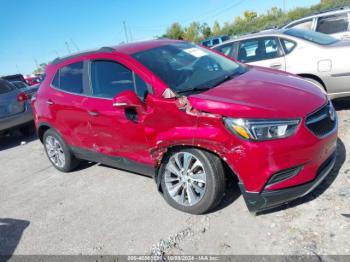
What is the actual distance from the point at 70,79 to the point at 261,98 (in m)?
2.80

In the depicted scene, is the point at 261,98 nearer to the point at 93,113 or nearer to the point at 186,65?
the point at 186,65

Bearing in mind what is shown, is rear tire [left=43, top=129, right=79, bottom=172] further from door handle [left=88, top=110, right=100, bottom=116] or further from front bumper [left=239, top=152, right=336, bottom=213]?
front bumper [left=239, top=152, right=336, bottom=213]

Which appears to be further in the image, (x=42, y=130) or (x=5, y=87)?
(x=5, y=87)

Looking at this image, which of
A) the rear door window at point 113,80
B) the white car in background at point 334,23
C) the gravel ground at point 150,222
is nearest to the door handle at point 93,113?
the rear door window at point 113,80

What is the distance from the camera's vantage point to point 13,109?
804 centimetres

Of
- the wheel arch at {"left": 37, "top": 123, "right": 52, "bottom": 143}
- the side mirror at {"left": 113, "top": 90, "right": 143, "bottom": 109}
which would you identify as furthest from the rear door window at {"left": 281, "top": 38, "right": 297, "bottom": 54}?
the wheel arch at {"left": 37, "top": 123, "right": 52, "bottom": 143}

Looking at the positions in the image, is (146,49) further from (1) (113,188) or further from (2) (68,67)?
(1) (113,188)

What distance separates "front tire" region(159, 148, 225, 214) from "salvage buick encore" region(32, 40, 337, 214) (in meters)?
0.01

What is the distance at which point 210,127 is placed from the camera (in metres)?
3.10

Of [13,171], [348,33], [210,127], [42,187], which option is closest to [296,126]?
[210,127]

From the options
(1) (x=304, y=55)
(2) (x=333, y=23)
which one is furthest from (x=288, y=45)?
(2) (x=333, y=23)

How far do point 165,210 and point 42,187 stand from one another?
91.2 inches

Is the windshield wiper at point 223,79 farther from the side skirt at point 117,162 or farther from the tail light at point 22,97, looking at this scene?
the tail light at point 22,97

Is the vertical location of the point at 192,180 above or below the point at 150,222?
above
